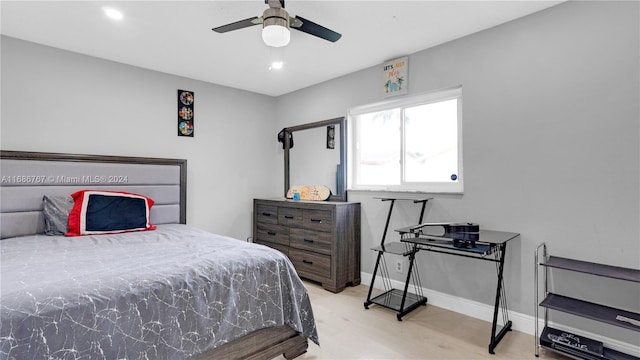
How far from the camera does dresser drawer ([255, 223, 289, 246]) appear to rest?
12.5 ft

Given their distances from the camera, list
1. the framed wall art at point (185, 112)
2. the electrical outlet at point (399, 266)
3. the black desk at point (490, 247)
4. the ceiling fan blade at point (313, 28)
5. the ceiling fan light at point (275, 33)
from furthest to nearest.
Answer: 1. the framed wall art at point (185, 112)
2. the electrical outlet at point (399, 266)
3. the black desk at point (490, 247)
4. the ceiling fan blade at point (313, 28)
5. the ceiling fan light at point (275, 33)

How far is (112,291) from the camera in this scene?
1429 mm

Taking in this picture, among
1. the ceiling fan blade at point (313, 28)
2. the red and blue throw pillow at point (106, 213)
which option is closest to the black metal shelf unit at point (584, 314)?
the ceiling fan blade at point (313, 28)

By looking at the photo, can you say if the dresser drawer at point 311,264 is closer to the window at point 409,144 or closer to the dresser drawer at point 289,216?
the dresser drawer at point 289,216

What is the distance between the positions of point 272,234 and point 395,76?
2.33 metres

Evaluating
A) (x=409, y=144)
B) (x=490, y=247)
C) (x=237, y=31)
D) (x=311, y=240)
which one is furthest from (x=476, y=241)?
(x=237, y=31)

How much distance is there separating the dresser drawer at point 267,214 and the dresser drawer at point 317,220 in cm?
52

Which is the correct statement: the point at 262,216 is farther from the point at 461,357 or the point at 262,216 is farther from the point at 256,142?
the point at 461,357

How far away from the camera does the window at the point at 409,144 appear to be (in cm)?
295

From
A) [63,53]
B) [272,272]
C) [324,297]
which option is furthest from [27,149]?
[324,297]

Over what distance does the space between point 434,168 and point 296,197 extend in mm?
1736

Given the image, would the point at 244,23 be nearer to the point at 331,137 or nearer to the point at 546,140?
the point at 331,137

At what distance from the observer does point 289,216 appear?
3.76 meters

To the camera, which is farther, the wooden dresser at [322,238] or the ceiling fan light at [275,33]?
the wooden dresser at [322,238]
